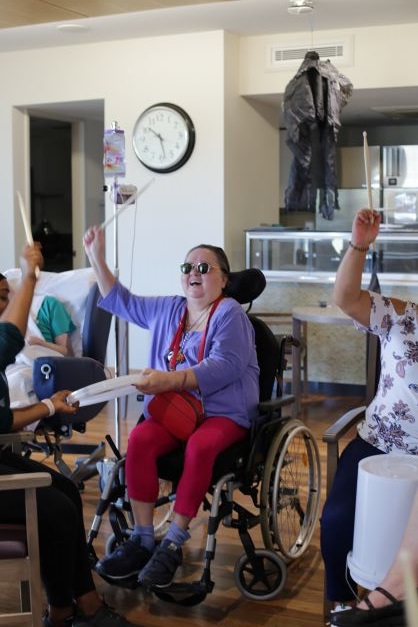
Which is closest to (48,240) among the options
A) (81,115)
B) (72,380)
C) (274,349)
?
(81,115)

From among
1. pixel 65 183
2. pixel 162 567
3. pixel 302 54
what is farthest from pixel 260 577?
pixel 65 183

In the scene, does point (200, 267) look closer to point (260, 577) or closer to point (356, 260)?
point (356, 260)

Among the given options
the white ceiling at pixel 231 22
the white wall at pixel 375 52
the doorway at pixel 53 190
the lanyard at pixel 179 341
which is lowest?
the lanyard at pixel 179 341

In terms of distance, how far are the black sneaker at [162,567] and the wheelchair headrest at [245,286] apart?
0.93 meters

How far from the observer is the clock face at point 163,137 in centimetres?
645

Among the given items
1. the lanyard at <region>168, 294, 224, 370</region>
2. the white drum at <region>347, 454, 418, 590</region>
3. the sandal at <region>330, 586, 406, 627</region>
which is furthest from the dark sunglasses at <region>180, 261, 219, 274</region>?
the sandal at <region>330, 586, 406, 627</region>

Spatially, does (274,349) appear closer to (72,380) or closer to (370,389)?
(370,389)

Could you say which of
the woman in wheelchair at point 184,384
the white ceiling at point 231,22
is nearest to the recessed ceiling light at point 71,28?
the white ceiling at point 231,22

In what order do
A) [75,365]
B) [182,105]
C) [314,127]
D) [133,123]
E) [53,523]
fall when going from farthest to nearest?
[133,123] → [182,105] → [314,127] → [75,365] → [53,523]

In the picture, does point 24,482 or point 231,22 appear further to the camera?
point 231,22

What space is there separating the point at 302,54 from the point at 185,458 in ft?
13.6

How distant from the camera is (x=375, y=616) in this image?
194 cm

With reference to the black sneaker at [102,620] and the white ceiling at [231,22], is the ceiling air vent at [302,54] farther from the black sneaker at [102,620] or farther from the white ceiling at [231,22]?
the black sneaker at [102,620]

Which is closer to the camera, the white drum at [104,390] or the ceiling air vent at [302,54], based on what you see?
the white drum at [104,390]
